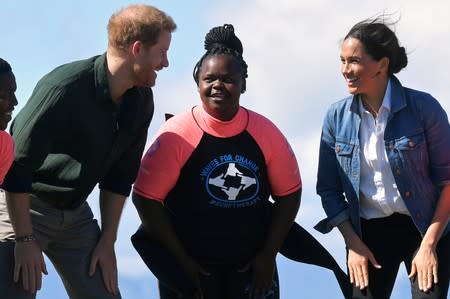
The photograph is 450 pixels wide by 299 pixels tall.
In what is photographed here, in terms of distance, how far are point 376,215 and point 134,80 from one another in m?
1.89

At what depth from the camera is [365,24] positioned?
25.1 feet

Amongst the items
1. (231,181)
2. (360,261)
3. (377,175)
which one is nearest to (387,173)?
(377,175)

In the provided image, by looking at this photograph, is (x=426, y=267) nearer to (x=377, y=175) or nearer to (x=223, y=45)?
(x=377, y=175)

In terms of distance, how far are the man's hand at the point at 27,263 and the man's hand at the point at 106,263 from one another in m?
0.41

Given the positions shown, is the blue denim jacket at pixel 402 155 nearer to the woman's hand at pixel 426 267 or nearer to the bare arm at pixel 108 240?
the woman's hand at pixel 426 267

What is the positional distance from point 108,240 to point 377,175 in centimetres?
185

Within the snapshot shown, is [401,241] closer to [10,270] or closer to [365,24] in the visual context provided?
[365,24]

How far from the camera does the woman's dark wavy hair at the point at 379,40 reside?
758 centimetres

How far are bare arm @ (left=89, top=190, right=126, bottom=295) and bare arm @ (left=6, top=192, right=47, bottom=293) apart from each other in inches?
17.2

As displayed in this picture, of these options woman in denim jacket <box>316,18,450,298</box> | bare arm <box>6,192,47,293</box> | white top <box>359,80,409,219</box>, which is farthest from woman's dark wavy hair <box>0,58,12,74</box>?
white top <box>359,80,409,219</box>

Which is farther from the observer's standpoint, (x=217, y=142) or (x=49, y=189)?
(x=217, y=142)

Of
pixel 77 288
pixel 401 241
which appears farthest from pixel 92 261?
pixel 401 241

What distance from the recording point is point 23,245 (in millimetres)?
6902

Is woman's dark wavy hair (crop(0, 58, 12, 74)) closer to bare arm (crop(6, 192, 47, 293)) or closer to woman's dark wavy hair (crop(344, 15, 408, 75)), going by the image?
bare arm (crop(6, 192, 47, 293))
